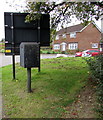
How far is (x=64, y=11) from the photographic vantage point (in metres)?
5.25

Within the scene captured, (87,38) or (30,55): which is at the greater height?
(87,38)

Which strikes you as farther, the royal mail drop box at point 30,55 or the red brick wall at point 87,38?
the red brick wall at point 87,38

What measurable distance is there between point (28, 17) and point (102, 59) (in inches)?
118

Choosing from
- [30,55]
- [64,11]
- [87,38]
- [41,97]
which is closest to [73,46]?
[87,38]

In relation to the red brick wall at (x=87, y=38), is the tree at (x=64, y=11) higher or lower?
lower

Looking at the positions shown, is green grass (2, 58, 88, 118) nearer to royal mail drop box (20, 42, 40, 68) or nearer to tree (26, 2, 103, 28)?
royal mail drop box (20, 42, 40, 68)

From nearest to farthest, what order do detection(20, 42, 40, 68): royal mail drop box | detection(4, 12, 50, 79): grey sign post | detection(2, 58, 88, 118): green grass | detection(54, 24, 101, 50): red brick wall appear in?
detection(2, 58, 88, 118): green grass
detection(20, 42, 40, 68): royal mail drop box
detection(4, 12, 50, 79): grey sign post
detection(54, 24, 101, 50): red brick wall

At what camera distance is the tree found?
429 cm

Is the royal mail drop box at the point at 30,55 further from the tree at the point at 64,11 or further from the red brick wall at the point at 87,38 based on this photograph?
the red brick wall at the point at 87,38

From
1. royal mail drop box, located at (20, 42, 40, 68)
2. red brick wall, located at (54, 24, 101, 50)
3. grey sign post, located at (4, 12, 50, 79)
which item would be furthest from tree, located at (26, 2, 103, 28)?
red brick wall, located at (54, 24, 101, 50)

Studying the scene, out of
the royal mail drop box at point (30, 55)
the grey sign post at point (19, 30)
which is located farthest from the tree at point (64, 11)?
the royal mail drop box at point (30, 55)

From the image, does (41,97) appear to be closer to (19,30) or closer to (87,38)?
(19,30)

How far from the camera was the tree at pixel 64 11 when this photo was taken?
4.29m

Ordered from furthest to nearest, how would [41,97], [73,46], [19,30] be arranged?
[73,46] < [19,30] < [41,97]
